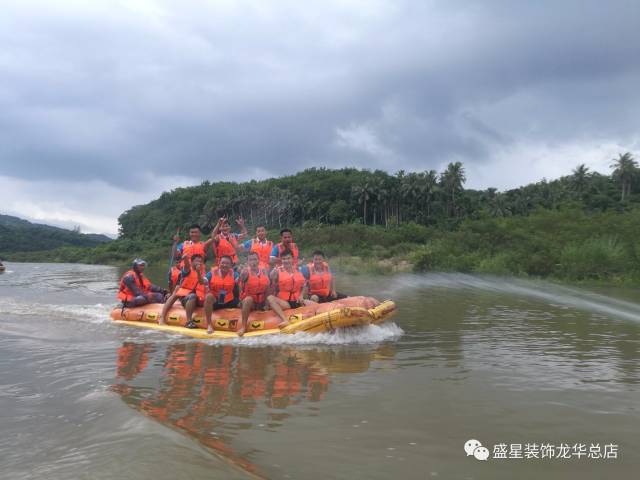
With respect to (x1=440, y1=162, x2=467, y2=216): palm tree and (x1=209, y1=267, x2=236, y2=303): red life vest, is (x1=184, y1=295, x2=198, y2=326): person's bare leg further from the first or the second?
(x1=440, y1=162, x2=467, y2=216): palm tree

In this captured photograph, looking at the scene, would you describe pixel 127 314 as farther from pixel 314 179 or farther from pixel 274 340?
pixel 314 179

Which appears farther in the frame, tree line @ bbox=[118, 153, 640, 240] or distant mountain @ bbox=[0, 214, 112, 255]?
distant mountain @ bbox=[0, 214, 112, 255]

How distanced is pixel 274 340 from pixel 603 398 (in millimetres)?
4103

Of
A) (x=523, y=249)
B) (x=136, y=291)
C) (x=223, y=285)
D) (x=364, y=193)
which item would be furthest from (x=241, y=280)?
(x=364, y=193)

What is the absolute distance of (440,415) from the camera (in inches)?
151

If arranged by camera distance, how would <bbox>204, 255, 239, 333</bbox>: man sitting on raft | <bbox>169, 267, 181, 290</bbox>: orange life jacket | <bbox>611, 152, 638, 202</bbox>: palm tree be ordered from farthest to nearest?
<bbox>611, 152, 638, 202</bbox>: palm tree → <bbox>169, 267, 181, 290</bbox>: orange life jacket → <bbox>204, 255, 239, 333</bbox>: man sitting on raft

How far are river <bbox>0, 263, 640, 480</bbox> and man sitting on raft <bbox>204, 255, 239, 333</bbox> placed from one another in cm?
93

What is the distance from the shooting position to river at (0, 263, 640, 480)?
2.96 meters

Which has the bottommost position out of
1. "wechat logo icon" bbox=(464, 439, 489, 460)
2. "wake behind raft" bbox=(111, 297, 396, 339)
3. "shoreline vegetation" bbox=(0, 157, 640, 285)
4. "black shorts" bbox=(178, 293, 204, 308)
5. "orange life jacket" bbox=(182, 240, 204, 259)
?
"wechat logo icon" bbox=(464, 439, 489, 460)

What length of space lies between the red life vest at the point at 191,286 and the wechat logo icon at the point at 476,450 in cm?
555

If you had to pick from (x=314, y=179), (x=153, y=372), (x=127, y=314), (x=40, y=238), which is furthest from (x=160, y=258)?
(x=40, y=238)

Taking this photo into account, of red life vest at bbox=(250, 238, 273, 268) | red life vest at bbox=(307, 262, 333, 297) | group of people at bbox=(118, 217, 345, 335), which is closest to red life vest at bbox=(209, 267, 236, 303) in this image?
group of people at bbox=(118, 217, 345, 335)

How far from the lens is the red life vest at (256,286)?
24.7ft

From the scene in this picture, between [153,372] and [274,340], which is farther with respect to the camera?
[274,340]
